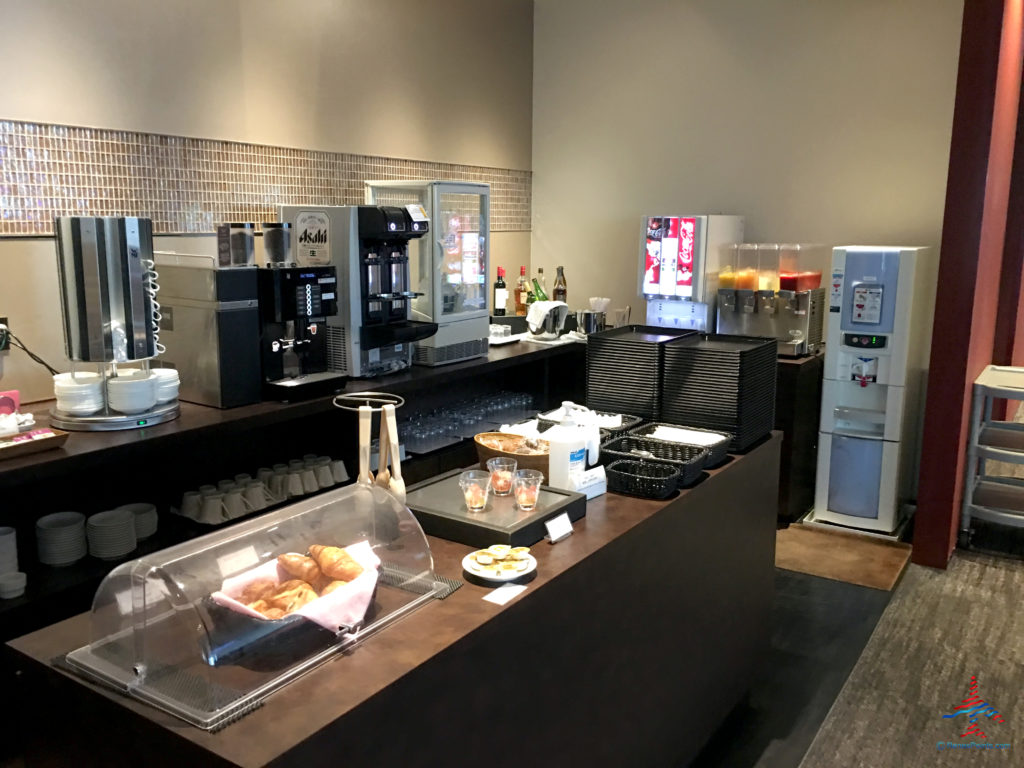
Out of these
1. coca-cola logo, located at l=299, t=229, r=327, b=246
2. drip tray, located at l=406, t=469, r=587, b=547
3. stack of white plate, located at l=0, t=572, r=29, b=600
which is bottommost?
stack of white plate, located at l=0, t=572, r=29, b=600

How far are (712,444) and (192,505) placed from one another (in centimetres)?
187

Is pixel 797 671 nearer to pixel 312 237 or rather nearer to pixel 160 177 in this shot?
pixel 312 237

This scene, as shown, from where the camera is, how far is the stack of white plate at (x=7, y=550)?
2.54m

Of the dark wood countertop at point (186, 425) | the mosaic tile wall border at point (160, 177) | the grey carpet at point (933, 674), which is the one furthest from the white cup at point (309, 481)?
the grey carpet at point (933, 674)

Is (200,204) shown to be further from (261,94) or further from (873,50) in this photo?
(873,50)

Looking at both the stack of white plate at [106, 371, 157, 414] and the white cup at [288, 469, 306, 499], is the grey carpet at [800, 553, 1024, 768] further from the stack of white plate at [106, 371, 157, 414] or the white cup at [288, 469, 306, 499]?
the stack of white plate at [106, 371, 157, 414]

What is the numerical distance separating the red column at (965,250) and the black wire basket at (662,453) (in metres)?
2.13

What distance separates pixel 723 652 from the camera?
Result: 2742 mm

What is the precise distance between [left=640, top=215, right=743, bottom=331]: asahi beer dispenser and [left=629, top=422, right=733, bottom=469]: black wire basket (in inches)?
88.3

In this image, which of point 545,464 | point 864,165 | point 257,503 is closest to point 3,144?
point 257,503

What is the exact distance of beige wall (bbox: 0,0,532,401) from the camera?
3064 mm

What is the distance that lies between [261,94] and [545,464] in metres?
2.59

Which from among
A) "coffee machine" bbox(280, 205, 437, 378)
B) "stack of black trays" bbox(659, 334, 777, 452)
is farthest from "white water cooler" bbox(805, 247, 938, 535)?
"coffee machine" bbox(280, 205, 437, 378)

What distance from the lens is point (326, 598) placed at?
4.92ft
